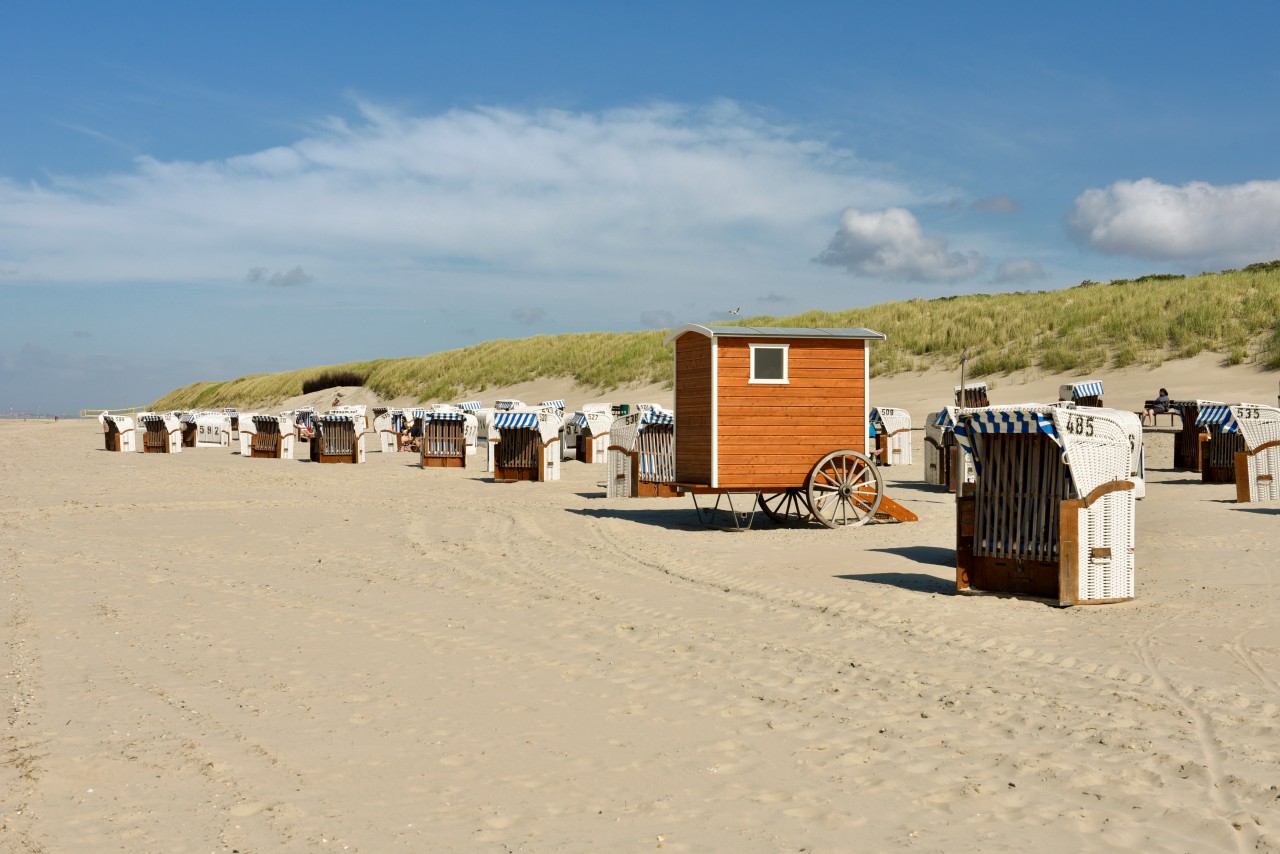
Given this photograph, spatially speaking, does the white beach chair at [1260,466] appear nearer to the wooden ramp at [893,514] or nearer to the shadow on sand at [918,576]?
the wooden ramp at [893,514]

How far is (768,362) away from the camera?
53.9 feet

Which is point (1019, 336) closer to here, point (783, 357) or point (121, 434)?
point (121, 434)

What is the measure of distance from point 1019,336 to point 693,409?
3747 cm

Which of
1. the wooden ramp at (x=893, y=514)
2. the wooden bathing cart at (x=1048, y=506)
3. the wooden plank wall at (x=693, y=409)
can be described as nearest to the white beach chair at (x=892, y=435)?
the wooden ramp at (x=893, y=514)

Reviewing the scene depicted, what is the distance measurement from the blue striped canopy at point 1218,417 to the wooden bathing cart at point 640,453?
10449 millimetres

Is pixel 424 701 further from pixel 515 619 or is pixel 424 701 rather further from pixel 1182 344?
pixel 1182 344

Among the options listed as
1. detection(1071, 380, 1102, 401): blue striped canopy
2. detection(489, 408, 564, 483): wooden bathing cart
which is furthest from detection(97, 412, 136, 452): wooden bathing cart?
detection(1071, 380, 1102, 401): blue striped canopy

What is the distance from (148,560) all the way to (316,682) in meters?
6.77

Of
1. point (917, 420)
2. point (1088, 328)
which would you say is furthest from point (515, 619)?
point (1088, 328)

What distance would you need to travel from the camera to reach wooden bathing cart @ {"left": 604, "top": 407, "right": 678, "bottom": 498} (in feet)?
68.8

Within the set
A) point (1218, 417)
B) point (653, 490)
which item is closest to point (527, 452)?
point (653, 490)

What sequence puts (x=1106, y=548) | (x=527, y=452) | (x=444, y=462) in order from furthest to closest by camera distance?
1. (x=444, y=462)
2. (x=527, y=452)
3. (x=1106, y=548)

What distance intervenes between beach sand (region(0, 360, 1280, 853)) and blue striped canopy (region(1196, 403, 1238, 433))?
26.0ft

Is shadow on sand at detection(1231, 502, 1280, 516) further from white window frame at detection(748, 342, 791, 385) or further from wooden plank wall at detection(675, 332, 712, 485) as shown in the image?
wooden plank wall at detection(675, 332, 712, 485)
